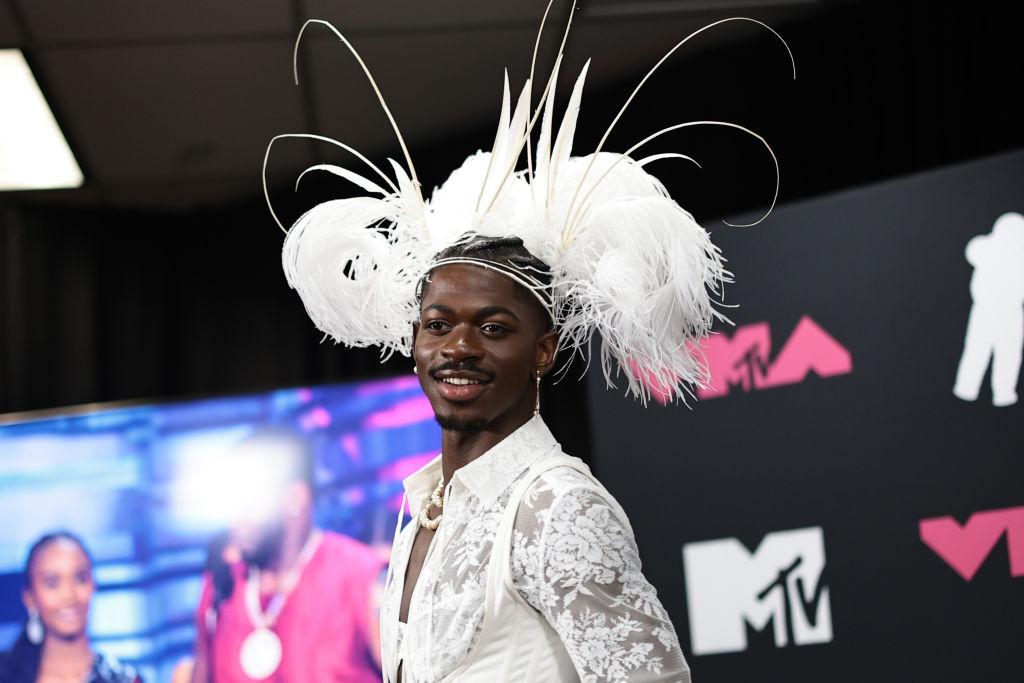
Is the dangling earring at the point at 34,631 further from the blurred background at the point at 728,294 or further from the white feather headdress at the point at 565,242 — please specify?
the white feather headdress at the point at 565,242

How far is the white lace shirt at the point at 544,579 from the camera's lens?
128 cm

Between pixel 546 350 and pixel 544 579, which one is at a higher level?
pixel 546 350

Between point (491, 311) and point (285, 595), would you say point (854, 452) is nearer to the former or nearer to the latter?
point (491, 311)

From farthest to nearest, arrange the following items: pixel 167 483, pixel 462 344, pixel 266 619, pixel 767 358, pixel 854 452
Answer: pixel 167 483 < pixel 266 619 < pixel 767 358 < pixel 854 452 < pixel 462 344

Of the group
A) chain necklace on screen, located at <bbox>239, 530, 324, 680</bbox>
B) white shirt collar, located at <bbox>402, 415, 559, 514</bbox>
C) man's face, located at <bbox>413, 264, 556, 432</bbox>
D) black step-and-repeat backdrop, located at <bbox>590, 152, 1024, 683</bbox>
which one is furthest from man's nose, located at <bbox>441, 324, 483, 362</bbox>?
chain necklace on screen, located at <bbox>239, 530, 324, 680</bbox>

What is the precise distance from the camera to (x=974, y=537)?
2520 millimetres

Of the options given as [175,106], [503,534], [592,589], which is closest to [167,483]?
[175,106]

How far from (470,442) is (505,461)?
0.06 m

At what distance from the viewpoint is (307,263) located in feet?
5.59

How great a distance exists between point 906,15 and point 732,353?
3.31 ft

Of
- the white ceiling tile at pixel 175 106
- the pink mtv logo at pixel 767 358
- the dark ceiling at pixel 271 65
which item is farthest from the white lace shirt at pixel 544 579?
the white ceiling tile at pixel 175 106

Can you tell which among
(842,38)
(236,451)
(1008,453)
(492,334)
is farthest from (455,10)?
(492,334)

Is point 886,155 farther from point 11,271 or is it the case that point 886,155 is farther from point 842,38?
point 11,271

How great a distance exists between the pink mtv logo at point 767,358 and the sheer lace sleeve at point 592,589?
1412mm
